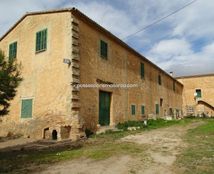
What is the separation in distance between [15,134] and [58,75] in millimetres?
4199

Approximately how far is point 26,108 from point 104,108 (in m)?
4.36

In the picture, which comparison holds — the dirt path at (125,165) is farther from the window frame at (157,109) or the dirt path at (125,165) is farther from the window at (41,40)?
the window frame at (157,109)

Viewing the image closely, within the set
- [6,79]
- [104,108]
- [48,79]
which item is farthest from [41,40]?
[6,79]

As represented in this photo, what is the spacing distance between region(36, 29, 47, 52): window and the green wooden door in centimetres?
406

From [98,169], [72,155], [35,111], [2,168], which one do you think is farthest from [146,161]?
[35,111]

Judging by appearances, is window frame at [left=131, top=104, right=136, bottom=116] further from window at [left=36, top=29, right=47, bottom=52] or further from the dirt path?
the dirt path

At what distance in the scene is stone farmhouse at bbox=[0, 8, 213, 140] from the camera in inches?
480

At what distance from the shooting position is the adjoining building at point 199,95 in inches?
1391

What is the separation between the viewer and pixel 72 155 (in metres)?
7.84

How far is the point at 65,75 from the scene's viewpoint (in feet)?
40.4

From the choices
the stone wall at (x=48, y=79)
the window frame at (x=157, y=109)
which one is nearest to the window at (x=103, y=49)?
the stone wall at (x=48, y=79)

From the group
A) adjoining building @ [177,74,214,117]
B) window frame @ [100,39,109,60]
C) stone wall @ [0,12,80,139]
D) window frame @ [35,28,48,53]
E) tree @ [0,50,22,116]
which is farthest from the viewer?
adjoining building @ [177,74,214,117]

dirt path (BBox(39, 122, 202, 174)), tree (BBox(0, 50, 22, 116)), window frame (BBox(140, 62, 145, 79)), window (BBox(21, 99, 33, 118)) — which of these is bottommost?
dirt path (BBox(39, 122, 202, 174))

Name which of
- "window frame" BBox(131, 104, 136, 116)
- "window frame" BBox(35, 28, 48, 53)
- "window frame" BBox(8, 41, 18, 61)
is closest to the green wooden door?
"window frame" BBox(131, 104, 136, 116)
